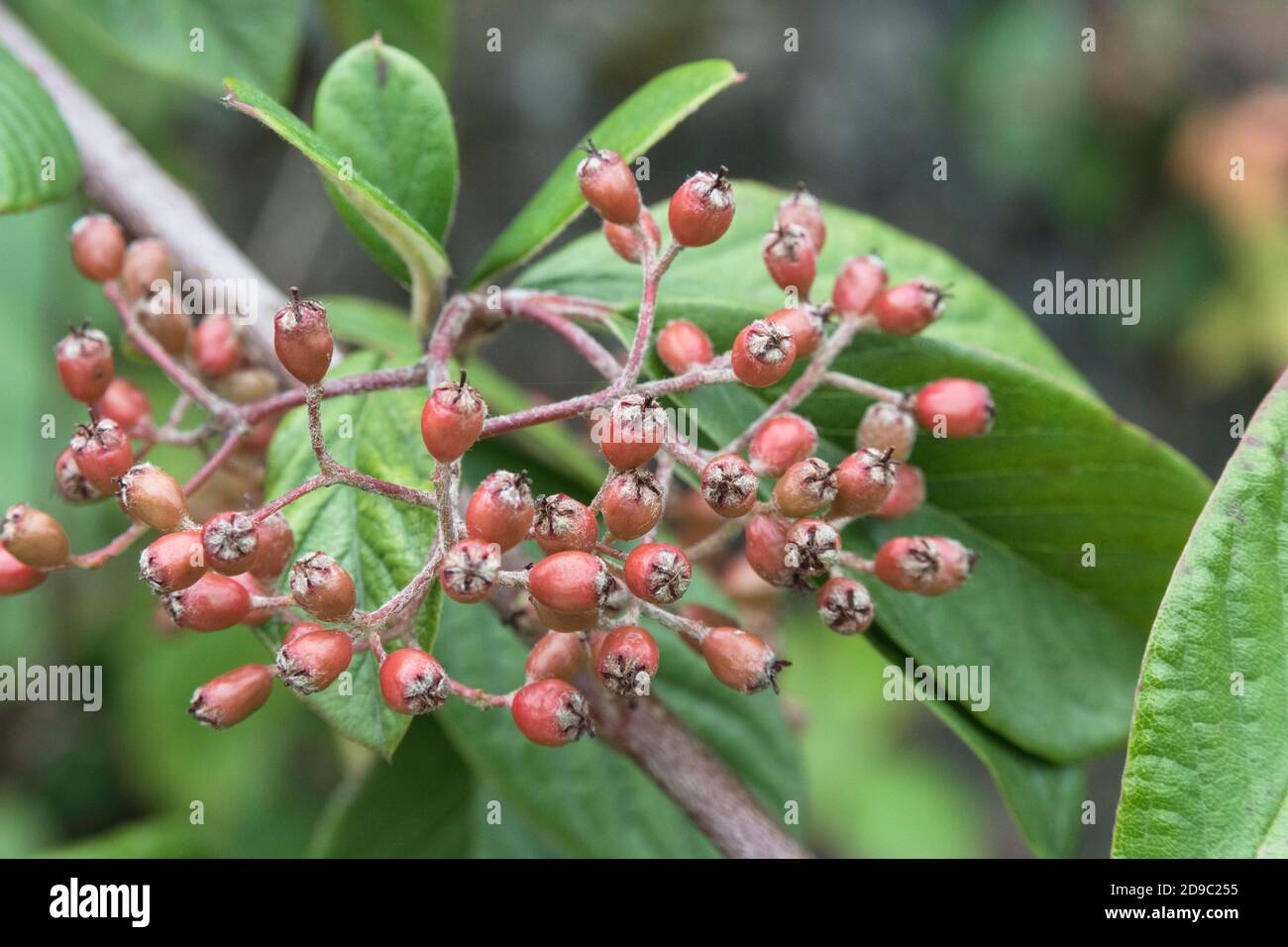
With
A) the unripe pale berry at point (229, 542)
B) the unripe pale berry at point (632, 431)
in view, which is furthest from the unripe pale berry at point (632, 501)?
the unripe pale berry at point (229, 542)

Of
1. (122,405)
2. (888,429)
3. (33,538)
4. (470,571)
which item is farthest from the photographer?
(122,405)

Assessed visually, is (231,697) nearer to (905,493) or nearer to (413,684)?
(413,684)

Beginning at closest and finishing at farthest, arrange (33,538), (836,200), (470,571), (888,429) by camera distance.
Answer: (470,571) → (33,538) → (888,429) → (836,200)

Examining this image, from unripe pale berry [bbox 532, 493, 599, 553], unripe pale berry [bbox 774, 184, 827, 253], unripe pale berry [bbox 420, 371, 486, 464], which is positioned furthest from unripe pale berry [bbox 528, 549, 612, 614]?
unripe pale berry [bbox 774, 184, 827, 253]

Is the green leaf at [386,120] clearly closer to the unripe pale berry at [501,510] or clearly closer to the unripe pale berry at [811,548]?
the unripe pale berry at [501,510]

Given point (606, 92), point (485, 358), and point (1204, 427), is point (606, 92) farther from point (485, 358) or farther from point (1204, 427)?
point (1204, 427)

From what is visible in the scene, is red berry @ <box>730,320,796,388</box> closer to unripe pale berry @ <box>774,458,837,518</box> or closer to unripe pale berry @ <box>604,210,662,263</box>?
unripe pale berry @ <box>774,458,837,518</box>

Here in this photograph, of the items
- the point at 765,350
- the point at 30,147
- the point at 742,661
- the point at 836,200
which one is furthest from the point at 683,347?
the point at 836,200
